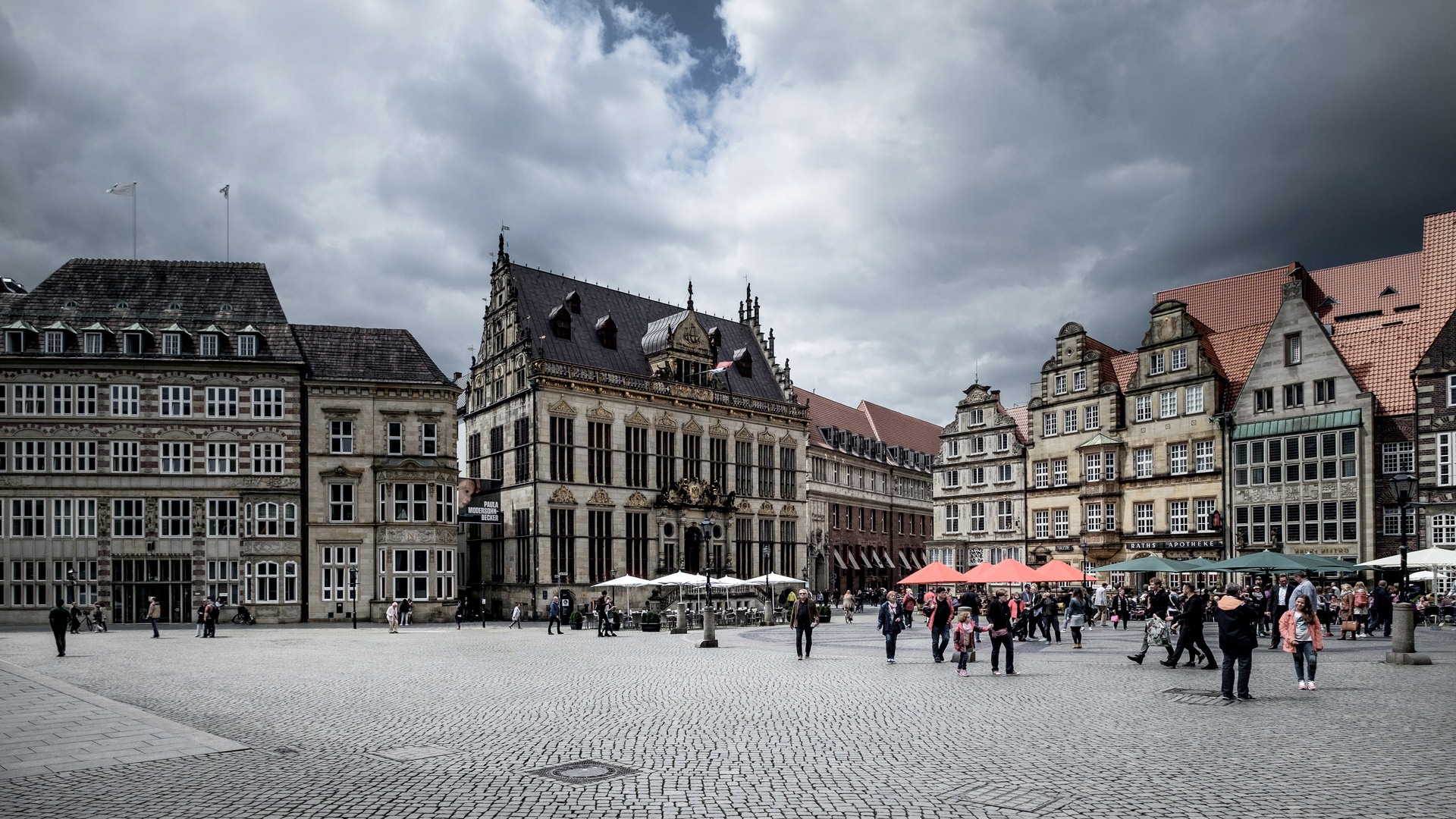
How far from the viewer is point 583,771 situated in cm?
1212

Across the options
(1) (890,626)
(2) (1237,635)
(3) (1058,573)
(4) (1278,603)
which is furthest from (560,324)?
(2) (1237,635)

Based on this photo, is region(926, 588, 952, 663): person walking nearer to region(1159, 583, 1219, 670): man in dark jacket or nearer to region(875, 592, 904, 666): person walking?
region(875, 592, 904, 666): person walking

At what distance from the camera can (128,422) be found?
52781 mm

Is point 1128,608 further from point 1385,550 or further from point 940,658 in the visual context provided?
point 940,658

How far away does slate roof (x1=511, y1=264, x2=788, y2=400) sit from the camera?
6525cm

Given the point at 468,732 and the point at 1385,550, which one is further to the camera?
the point at 1385,550

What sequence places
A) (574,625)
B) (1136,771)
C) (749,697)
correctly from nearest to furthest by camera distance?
(1136,771) < (749,697) < (574,625)

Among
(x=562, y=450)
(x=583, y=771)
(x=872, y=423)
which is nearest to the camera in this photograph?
(x=583, y=771)

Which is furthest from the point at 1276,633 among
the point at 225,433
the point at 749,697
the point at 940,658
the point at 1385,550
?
the point at 225,433

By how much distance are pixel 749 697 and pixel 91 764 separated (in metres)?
9.83

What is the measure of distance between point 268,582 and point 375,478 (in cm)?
688

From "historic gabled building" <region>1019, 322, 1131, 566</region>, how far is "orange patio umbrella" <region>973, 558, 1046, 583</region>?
66.9ft

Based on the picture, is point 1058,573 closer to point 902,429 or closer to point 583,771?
point 583,771

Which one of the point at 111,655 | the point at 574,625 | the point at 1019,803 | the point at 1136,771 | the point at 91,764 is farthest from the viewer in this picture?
the point at 574,625
